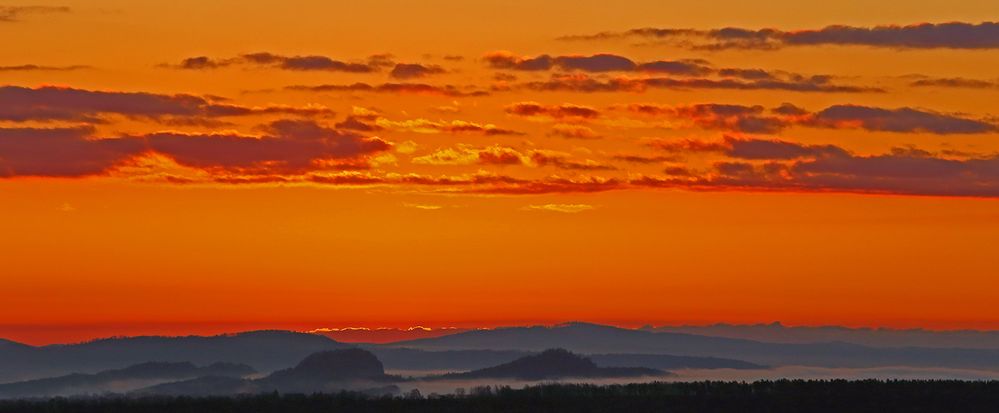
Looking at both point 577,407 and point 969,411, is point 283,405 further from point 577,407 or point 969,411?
point 969,411

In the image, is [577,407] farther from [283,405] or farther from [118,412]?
[118,412]

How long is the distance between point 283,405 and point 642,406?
14.7 metres

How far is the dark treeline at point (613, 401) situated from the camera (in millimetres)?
81375

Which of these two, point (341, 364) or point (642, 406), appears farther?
point (341, 364)

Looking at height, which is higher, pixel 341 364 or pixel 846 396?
pixel 341 364

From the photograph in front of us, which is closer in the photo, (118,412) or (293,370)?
(118,412)

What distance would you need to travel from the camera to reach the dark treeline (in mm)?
81375

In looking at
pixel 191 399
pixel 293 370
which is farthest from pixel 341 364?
pixel 191 399

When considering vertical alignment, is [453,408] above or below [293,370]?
below

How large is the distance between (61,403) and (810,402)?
103 ft

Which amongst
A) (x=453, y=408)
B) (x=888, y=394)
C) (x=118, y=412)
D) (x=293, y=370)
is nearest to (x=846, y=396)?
(x=888, y=394)

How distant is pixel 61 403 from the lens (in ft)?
275

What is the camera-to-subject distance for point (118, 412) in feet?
266

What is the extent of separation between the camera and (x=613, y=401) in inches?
3292
